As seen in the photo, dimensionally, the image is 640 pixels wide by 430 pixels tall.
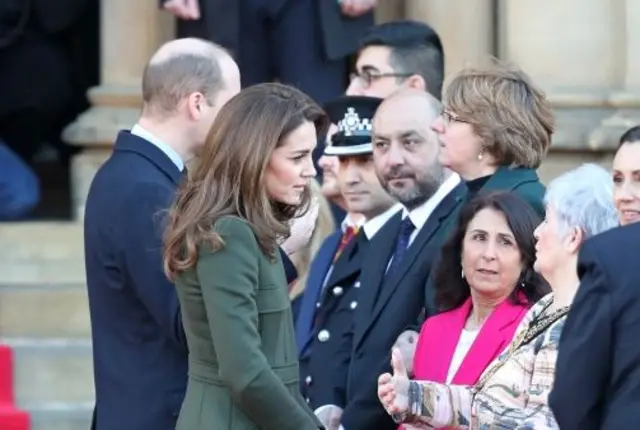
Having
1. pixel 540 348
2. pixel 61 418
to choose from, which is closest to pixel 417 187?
pixel 540 348

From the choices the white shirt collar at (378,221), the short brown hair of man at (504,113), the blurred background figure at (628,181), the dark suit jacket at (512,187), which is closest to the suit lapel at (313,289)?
the white shirt collar at (378,221)

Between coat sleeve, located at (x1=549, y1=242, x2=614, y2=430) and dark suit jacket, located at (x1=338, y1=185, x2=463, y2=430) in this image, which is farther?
dark suit jacket, located at (x1=338, y1=185, x2=463, y2=430)

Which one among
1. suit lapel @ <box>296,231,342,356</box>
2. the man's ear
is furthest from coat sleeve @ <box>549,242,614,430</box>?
the man's ear

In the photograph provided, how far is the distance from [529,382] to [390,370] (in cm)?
86

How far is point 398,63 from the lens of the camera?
21.8 feet

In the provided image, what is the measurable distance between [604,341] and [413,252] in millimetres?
1544

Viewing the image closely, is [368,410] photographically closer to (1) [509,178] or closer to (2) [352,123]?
(1) [509,178]

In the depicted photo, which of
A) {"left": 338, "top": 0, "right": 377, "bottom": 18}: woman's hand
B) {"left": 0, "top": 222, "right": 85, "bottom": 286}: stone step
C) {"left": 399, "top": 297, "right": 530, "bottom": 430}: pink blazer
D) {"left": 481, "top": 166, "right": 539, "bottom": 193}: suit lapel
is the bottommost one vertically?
{"left": 0, "top": 222, "right": 85, "bottom": 286}: stone step

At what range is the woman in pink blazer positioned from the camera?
16.0 feet

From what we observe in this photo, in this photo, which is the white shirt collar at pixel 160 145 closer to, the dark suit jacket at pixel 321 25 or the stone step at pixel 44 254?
the dark suit jacket at pixel 321 25

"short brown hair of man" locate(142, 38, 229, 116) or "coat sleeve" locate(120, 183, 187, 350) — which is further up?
"short brown hair of man" locate(142, 38, 229, 116)

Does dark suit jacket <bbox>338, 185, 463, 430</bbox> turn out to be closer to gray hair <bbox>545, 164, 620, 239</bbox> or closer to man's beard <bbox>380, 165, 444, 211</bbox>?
man's beard <bbox>380, 165, 444, 211</bbox>

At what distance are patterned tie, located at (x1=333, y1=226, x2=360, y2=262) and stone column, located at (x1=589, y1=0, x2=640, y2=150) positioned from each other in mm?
1713

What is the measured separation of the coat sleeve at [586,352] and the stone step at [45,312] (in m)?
3.94
